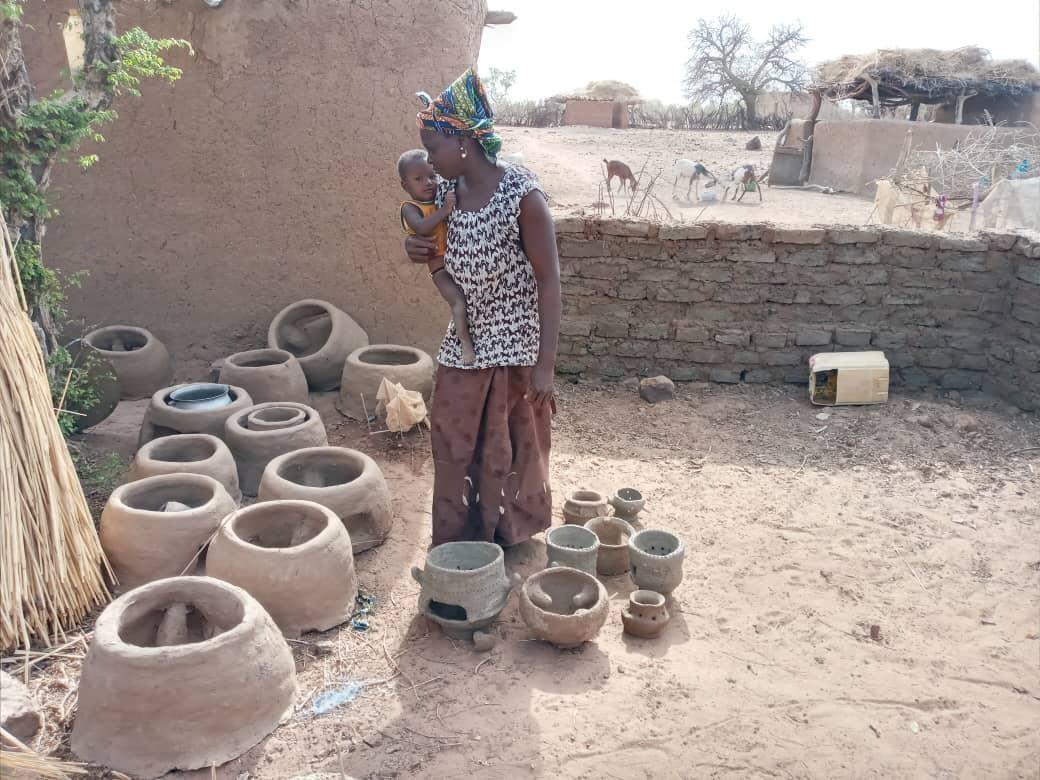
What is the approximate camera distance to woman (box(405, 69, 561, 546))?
2783 millimetres

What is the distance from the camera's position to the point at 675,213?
37.9 feet

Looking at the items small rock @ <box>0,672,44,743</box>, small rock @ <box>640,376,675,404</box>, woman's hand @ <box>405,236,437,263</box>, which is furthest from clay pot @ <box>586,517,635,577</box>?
small rock @ <box>0,672,44,743</box>

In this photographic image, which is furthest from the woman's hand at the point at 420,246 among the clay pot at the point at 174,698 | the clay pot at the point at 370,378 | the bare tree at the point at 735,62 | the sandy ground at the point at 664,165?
the bare tree at the point at 735,62

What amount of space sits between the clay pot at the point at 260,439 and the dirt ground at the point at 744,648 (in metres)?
0.55

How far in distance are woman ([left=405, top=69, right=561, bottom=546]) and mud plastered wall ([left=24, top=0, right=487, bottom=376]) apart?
91.5 inches

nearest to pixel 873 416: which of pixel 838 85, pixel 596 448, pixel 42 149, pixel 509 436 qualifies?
pixel 596 448

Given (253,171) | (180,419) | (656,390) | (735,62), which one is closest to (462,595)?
(180,419)

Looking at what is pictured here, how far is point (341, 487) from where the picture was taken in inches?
132

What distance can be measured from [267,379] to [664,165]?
12661 mm

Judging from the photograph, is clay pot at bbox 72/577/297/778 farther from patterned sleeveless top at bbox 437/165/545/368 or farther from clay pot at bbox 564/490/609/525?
clay pot at bbox 564/490/609/525

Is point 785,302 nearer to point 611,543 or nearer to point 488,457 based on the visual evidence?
point 611,543

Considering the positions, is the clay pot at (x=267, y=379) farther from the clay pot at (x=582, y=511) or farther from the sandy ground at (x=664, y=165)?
the sandy ground at (x=664, y=165)

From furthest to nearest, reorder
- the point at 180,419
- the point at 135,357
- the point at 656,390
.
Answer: the point at 656,390, the point at 135,357, the point at 180,419

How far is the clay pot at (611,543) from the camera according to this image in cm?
338
